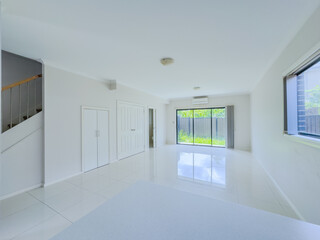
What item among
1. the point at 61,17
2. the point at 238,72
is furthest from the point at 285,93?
the point at 61,17

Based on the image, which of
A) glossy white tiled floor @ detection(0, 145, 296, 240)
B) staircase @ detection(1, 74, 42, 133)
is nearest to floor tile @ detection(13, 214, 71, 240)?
glossy white tiled floor @ detection(0, 145, 296, 240)

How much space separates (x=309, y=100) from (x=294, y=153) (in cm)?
74

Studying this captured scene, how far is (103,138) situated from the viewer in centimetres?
392

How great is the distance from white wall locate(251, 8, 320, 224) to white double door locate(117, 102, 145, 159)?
3.97 m

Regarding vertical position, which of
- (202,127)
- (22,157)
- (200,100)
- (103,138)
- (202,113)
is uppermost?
(200,100)

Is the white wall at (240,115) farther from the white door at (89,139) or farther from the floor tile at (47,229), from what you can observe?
the floor tile at (47,229)

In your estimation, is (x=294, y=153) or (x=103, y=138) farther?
(x=103, y=138)

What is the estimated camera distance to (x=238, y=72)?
11.0 feet

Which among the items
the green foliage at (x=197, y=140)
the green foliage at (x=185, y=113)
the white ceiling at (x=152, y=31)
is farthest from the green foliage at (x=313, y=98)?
the green foliage at (x=185, y=113)

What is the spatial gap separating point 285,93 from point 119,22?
8.54 ft

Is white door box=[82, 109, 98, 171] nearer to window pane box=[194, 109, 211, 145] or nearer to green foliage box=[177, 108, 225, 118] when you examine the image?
green foliage box=[177, 108, 225, 118]

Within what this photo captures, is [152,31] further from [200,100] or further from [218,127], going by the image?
[218,127]

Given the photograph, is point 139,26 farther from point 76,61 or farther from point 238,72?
point 238,72

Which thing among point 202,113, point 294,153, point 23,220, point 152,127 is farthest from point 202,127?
point 23,220
